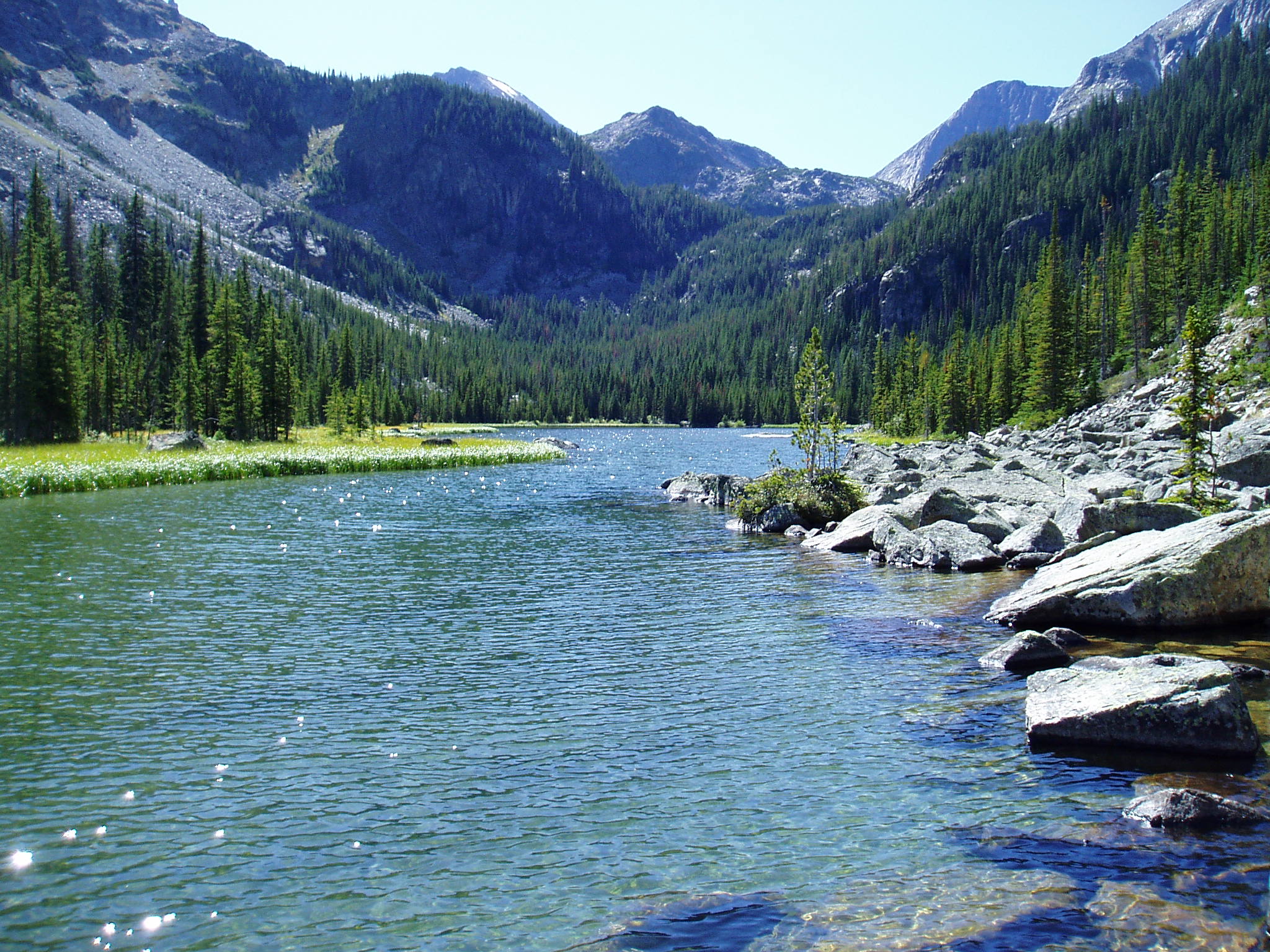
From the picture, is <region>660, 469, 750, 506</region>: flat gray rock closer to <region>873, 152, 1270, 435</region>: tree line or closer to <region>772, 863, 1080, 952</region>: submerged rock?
<region>772, 863, 1080, 952</region>: submerged rock

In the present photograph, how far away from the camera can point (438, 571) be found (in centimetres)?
2869

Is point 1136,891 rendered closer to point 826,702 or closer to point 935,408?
point 826,702

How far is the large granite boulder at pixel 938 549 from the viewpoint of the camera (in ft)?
93.7

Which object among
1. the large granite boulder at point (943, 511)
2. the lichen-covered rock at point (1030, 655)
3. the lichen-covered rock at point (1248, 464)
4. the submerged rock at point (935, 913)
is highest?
the lichen-covered rock at point (1248, 464)

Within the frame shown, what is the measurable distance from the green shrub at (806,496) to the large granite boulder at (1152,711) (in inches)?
997

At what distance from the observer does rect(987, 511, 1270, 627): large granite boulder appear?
18.6 m

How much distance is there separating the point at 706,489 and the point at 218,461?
127ft

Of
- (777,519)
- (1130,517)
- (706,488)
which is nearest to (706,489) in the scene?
(706,488)

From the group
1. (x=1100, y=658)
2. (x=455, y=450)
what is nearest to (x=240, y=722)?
(x=1100, y=658)

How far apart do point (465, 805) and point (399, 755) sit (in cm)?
222

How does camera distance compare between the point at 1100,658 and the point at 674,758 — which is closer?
the point at 674,758

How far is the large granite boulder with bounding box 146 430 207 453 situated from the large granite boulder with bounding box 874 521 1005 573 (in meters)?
64.9

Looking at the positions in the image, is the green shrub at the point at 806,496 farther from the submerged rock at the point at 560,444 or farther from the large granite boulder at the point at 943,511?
the submerged rock at the point at 560,444

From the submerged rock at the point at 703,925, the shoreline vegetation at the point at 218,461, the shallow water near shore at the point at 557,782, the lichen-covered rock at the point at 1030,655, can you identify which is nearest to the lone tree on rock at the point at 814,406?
the shallow water near shore at the point at 557,782
